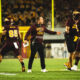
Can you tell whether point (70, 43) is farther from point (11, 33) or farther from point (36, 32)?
point (11, 33)

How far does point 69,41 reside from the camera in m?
13.1

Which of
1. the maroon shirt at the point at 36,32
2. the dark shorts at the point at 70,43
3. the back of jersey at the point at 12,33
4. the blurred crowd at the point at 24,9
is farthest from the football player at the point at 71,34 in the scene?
the blurred crowd at the point at 24,9

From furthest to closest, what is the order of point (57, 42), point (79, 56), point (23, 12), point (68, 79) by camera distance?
point (23, 12) → point (57, 42) → point (79, 56) → point (68, 79)

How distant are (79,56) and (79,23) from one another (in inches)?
42.8

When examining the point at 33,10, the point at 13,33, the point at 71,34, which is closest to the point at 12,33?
the point at 13,33

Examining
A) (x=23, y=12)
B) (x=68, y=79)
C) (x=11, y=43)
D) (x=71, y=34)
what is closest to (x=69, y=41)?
(x=71, y=34)

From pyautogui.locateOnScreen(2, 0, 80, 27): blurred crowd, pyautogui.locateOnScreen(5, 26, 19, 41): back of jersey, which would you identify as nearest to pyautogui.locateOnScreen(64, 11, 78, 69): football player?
pyautogui.locateOnScreen(5, 26, 19, 41): back of jersey

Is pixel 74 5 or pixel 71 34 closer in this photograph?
pixel 71 34

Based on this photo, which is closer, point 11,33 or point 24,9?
point 11,33

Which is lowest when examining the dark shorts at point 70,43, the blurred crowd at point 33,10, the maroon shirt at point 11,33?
the blurred crowd at point 33,10

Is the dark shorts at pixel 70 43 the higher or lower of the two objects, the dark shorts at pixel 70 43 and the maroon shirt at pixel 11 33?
the lower

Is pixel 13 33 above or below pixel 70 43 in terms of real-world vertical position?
above

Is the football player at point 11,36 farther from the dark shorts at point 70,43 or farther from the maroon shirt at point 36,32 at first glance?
the dark shorts at point 70,43

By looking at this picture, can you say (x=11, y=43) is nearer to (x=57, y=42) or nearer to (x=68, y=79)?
(x=68, y=79)
